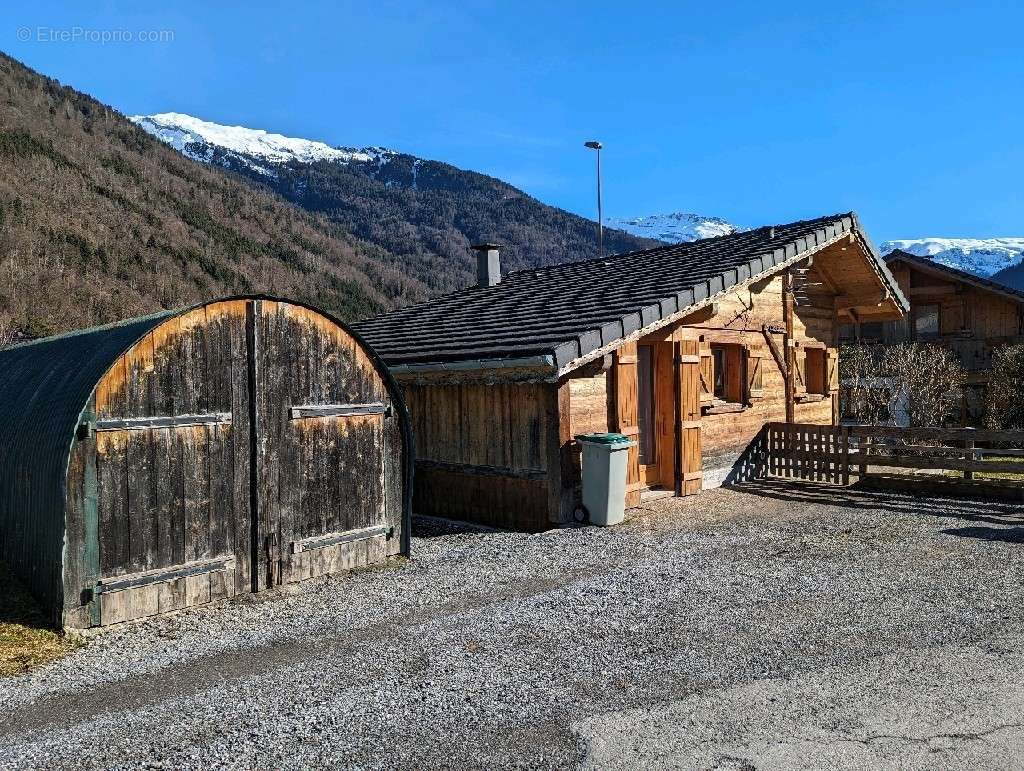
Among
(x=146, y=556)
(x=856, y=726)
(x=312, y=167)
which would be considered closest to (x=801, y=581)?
(x=856, y=726)

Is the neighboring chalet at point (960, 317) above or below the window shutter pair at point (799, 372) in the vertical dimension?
above

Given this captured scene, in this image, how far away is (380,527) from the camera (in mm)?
8633

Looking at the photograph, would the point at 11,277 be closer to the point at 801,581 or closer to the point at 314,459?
the point at 314,459

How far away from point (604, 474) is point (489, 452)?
177 centimetres

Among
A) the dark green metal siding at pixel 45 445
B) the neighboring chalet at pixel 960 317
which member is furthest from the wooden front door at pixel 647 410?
the neighboring chalet at pixel 960 317

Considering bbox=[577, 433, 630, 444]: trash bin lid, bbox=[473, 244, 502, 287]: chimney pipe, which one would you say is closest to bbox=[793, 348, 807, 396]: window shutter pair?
bbox=[577, 433, 630, 444]: trash bin lid

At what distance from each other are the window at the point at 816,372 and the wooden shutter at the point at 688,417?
482 centimetres

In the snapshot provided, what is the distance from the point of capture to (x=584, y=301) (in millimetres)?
12070

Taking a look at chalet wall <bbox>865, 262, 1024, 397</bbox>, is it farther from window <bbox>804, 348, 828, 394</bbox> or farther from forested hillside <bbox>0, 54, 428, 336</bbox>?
forested hillside <bbox>0, 54, 428, 336</bbox>

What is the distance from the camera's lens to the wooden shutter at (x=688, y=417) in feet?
39.7

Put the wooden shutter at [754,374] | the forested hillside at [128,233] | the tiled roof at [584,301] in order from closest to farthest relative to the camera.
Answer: the tiled roof at [584,301], the wooden shutter at [754,374], the forested hillside at [128,233]

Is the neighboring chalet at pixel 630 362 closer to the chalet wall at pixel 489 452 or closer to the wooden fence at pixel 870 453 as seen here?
the chalet wall at pixel 489 452

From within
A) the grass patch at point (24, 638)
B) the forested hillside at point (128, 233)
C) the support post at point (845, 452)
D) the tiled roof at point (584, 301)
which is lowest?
the grass patch at point (24, 638)

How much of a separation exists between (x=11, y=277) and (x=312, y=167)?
9431 cm
